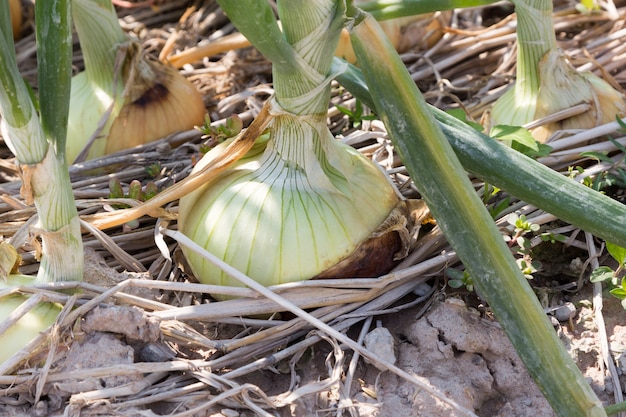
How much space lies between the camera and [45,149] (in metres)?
1.05

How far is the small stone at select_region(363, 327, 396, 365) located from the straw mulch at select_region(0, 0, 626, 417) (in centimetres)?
2

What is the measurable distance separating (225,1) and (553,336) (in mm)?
555

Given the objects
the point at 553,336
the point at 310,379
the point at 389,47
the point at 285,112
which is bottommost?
the point at 310,379

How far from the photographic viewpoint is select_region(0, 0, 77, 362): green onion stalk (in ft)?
3.33

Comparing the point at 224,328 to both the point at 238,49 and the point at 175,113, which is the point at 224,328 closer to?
the point at 175,113

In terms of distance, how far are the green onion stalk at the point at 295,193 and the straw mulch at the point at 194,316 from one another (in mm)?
43

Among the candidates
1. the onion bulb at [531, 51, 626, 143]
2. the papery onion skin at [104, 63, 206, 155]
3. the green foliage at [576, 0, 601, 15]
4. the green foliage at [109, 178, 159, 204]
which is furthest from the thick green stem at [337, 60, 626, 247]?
the green foliage at [576, 0, 601, 15]

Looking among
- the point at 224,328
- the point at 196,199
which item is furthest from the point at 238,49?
the point at 224,328

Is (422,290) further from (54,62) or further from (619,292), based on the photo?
(54,62)

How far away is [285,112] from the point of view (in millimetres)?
1162

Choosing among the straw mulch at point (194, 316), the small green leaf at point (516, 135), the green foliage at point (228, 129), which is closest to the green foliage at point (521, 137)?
the small green leaf at point (516, 135)

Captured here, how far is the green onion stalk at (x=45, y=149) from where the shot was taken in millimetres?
1016

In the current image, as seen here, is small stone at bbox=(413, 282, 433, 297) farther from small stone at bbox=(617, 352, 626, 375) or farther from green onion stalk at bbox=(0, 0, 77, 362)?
green onion stalk at bbox=(0, 0, 77, 362)

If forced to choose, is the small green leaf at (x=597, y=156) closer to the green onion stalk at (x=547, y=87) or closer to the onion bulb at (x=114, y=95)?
the green onion stalk at (x=547, y=87)
